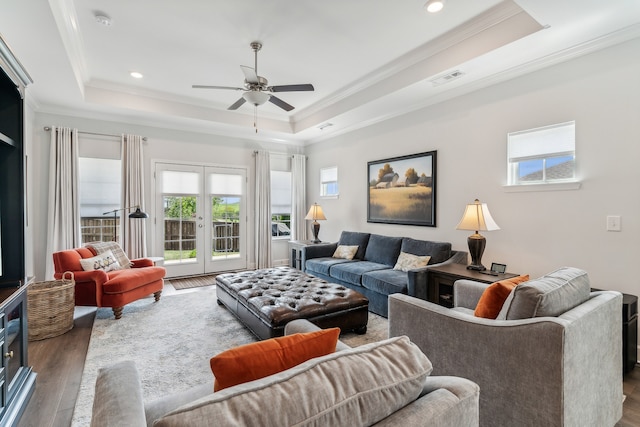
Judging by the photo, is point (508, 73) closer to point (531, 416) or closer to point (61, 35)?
point (531, 416)

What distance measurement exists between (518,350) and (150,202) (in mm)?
5570

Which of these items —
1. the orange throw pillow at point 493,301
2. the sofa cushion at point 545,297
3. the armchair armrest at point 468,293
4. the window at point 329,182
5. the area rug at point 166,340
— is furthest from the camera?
the window at point 329,182

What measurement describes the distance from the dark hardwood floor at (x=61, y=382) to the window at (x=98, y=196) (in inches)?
83.6

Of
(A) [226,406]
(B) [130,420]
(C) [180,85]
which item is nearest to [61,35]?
(C) [180,85]

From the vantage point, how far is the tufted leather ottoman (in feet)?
8.91

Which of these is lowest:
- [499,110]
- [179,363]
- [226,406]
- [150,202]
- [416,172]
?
[179,363]

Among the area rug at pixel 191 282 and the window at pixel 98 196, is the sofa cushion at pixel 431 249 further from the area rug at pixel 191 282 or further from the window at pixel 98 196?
the window at pixel 98 196

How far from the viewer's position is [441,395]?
991 mm

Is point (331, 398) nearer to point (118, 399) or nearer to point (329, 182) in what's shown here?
point (118, 399)

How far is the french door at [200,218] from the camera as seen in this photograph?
5621mm

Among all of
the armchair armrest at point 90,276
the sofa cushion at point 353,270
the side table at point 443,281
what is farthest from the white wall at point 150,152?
the side table at point 443,281

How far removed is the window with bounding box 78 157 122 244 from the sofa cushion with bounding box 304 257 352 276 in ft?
10.4

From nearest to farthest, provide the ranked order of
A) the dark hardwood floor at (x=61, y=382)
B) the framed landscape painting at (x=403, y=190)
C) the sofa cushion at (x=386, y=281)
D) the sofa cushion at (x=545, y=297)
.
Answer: the sofa cushion at (x=545, y=297)
the dark hardwood floor at (x=61, y=382)
the sofa cushion at (x=386, y=281)
the framed landscape painting at (x=403, y=190)

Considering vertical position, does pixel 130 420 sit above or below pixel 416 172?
below
